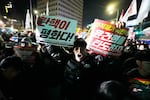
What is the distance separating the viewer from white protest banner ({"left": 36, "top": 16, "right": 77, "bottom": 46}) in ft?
12.5

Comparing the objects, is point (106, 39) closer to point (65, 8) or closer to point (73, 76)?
point (73, 76)

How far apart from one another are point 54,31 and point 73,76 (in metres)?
1.04

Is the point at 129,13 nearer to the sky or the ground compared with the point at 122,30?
nearer to the sky

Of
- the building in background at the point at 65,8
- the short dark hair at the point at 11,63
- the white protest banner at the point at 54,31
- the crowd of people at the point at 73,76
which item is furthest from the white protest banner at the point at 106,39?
the building in background at the point at 65,8

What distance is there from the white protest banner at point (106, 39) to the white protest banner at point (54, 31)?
1.49 feet

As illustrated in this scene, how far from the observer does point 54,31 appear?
382 cm

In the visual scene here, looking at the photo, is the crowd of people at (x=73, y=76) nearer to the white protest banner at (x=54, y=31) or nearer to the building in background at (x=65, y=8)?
the white protest banner at (x=54, y=31)

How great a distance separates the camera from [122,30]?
394 centimetres

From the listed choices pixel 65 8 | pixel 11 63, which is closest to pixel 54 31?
pixel 11 63

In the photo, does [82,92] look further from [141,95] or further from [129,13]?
[129,13]

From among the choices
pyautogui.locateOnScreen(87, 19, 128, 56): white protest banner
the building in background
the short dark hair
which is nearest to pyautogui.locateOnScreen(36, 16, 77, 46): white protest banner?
pyautogui.locateOnScreen(87, 19, 128, 56): white protest banner

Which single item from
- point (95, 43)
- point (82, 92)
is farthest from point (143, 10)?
point (82, 92)

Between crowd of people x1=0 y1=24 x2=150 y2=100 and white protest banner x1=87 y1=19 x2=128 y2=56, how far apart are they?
153mm

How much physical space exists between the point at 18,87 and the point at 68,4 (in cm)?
13195
